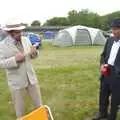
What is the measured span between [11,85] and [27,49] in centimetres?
56

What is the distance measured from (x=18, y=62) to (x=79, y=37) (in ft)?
90.7

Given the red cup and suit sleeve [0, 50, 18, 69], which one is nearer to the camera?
suit sleeve [0, 50, 18, 69]

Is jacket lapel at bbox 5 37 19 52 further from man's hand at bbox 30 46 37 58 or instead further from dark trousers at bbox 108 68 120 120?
dark trousers at bbox 108 68 120 120

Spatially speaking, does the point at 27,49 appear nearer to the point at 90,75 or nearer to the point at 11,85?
the point at 11,85

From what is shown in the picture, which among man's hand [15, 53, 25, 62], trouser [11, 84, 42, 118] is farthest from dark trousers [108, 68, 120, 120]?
man's hand [15, 53, 25, 62]

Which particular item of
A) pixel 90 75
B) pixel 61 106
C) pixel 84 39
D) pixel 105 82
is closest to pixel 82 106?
pixel 61 106

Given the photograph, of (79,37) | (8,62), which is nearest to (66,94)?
(8,62)

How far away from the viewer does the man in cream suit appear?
5805 millimetres

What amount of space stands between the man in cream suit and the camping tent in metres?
26.9

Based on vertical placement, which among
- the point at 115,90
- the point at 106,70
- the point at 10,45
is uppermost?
the point at 10,45

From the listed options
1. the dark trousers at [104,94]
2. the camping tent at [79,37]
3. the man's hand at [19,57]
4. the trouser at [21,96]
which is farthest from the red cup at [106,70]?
the camping tent at [79,37]

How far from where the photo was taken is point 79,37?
33344 millimetres

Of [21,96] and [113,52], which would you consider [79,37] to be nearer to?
[113,52]

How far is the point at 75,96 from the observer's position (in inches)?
387
